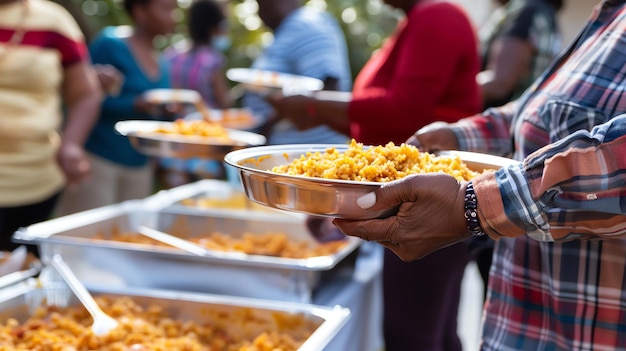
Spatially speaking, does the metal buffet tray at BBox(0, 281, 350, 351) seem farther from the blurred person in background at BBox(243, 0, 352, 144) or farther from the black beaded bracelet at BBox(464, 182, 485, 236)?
the blurred person in background at BBox(243, 0, 352, 144)

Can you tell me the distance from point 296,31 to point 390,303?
1.63m

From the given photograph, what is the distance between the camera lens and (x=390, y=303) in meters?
2.04

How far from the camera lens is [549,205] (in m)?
1.01

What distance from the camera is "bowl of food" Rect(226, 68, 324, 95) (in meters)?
2.76

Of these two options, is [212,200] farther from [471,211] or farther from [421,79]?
[471,211]

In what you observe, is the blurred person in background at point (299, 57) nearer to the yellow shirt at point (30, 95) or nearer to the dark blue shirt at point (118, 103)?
the dark blue shirt at point (118, 103)

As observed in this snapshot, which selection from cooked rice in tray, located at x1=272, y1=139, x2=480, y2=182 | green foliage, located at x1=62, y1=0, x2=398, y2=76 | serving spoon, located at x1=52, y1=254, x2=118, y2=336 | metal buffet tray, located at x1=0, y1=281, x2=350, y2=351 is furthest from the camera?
green foliage, located at x1=62, y1=0, x2=398, y2=76

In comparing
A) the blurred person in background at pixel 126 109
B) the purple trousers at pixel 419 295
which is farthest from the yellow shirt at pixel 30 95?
the purple trousers at pixel 419 295

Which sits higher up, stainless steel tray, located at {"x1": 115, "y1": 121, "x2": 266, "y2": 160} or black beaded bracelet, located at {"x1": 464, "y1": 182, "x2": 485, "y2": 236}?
black beaded bracelet, located at {"x1": 464, "y1": 182, "x2": 485, "y2": 236}

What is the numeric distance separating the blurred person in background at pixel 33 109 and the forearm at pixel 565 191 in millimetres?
1896

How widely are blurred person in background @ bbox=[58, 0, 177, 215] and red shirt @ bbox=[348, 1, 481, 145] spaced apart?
160cm

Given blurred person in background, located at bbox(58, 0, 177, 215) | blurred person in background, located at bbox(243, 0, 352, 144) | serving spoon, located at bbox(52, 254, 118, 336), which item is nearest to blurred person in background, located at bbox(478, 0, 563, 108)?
blurred person in background, located at bbox(243, 0, 352, 144)

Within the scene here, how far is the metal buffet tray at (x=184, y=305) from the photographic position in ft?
5.32

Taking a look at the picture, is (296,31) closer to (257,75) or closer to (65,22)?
(257,75)
